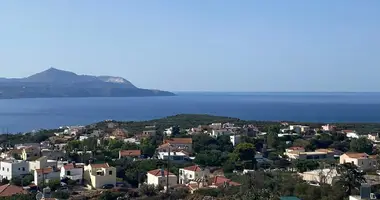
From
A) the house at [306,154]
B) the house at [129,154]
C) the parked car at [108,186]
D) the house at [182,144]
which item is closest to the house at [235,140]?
the house at [182,144]

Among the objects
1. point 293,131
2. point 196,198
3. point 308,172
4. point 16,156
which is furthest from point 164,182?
point 293,131

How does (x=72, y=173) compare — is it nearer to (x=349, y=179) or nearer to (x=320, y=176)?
(x=320, y=176)

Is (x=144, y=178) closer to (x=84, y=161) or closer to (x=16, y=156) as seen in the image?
(x=84, y=161)

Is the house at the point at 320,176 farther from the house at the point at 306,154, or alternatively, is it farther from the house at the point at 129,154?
the house at the point at 129,154

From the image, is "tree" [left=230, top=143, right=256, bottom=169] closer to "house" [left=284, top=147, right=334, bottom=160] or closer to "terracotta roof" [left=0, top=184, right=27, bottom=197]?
"house" [left=284, top=147, right=334, bottom=160]

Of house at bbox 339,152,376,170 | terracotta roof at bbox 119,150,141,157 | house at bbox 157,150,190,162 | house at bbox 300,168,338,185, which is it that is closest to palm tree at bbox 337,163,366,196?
house at bbox 300,168,338,185
